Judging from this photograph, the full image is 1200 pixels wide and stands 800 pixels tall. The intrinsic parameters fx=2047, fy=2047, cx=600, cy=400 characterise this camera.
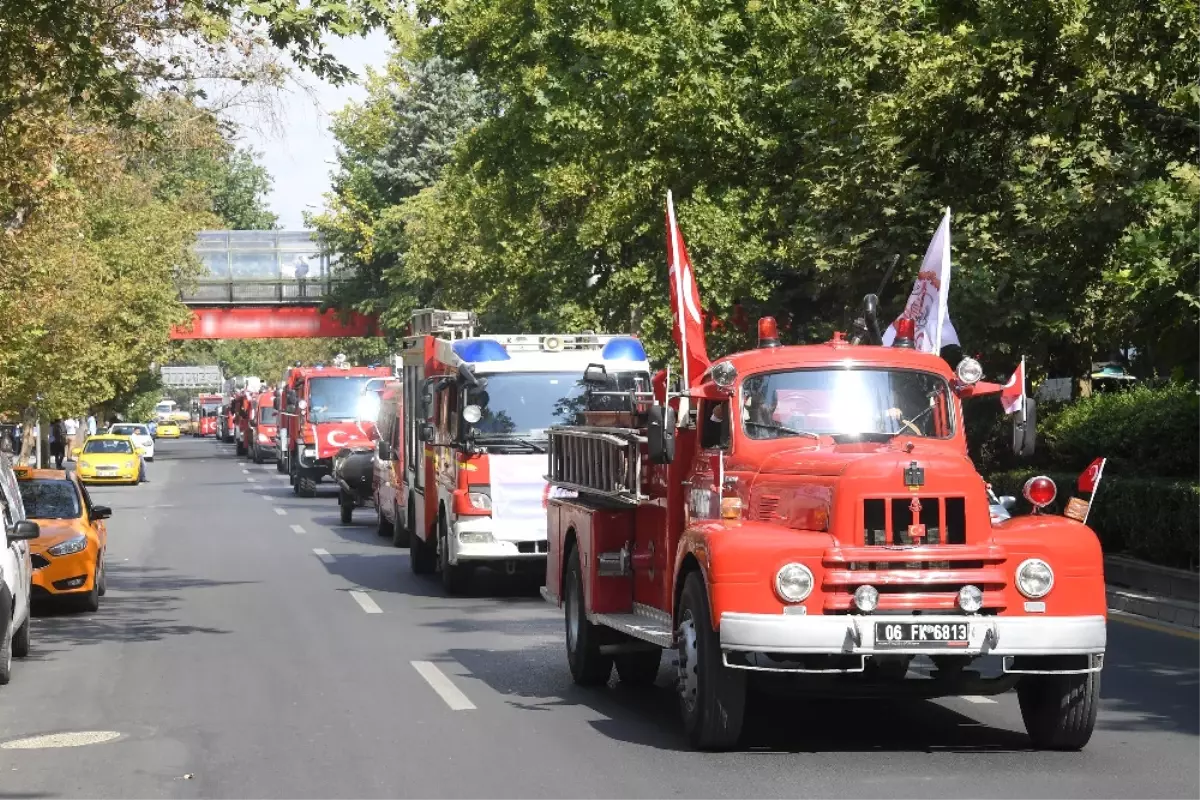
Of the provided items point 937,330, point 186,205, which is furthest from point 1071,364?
point 186,205

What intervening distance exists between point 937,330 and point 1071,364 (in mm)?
16295

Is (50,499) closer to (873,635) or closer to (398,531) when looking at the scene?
(398,531)

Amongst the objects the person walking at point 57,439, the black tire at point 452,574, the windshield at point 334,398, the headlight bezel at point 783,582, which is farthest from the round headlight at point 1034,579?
the person walking at point 57,439

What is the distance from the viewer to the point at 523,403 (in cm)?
2095

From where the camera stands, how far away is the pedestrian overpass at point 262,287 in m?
97.2

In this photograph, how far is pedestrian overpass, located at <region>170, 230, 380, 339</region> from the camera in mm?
97188

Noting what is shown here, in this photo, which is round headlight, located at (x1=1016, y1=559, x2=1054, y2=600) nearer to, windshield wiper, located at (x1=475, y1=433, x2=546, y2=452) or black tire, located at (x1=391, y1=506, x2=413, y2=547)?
windshield wiper, located at (x1=475, y1=433, x2=546, y2=452)

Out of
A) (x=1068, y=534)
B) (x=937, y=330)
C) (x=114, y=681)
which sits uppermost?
(x=937, y=330)

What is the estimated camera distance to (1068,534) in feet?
34.4

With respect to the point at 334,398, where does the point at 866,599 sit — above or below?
below

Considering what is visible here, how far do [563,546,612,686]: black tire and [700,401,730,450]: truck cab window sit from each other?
205 cm

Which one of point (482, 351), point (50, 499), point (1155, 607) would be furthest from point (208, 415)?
point (1155, 607)

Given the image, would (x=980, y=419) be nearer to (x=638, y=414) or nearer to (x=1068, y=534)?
(x=638, y=414)

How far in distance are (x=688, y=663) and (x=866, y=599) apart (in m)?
1.13
